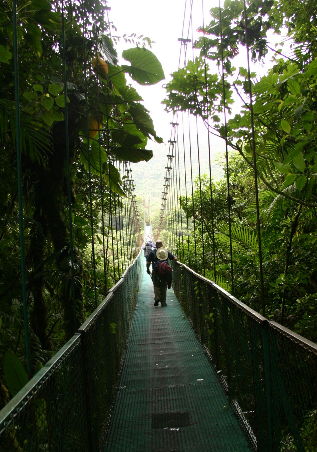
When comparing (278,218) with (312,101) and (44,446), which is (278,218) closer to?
(312,101)

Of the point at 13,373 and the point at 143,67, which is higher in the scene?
the point at 143,67

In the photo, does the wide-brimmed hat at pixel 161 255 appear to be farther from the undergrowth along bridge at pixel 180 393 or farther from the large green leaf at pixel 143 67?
the large green leaf at pixel 143 67

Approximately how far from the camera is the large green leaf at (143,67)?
2582 mm

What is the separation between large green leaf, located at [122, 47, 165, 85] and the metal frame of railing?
138 centimetres

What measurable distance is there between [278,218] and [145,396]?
163cm

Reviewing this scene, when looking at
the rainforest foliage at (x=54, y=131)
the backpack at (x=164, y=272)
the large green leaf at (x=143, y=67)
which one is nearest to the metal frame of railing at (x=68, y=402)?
the rainforest foliage at (x=54, y=131)

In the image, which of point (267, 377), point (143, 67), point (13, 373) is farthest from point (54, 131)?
point (267, 377)

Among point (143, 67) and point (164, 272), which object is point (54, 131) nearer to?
point (143, 67)

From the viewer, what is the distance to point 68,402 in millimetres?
1241

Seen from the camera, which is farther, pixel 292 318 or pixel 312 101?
pixel 292 318

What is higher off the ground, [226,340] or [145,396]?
[226,340]

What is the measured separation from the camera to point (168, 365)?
9.84ft

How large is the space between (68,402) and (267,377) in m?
0.66

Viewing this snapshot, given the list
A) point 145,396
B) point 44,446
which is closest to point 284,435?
point 44,446
